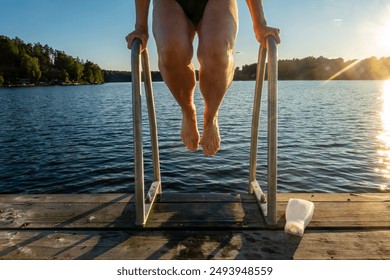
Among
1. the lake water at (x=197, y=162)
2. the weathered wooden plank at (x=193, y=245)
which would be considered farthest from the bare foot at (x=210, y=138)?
the lake water at (x=197, y=162)

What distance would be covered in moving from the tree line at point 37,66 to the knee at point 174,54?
5147 inches

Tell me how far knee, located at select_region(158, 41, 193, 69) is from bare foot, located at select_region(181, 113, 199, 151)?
62 cm

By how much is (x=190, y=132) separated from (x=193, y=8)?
1094mm

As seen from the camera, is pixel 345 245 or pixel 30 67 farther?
pixel 30 67

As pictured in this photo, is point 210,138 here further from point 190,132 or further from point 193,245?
point 193,245

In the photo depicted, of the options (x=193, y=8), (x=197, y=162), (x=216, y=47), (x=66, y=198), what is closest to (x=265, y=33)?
(x=216, y=47)

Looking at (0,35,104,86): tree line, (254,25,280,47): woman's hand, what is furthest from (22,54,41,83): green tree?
(254,25,280,47): woman's hand

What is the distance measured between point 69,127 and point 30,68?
369 feet

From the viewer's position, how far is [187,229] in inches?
108

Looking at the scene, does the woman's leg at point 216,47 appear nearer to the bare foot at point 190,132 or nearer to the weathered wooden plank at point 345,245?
the bare foot at point 190,132

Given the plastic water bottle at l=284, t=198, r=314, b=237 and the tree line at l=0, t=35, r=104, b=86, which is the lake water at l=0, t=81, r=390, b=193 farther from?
the tree line at l=0, t=35, r=104, b=86

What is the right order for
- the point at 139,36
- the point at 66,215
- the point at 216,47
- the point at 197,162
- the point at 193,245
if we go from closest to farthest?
1. the point at 193,245
2. the point at 216,47
3. the point at 139,36
4. the point at 66,215
5. the point at 197,162

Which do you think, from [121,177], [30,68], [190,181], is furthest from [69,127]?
[30,68]

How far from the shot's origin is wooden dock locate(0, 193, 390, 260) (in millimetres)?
2416
